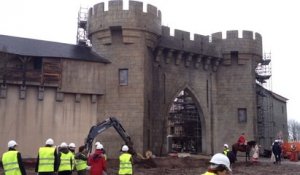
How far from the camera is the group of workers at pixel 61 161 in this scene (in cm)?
772

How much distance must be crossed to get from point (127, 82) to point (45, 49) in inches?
197

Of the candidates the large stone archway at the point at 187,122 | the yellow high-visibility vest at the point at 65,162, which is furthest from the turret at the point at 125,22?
the yellow high-visibility vest at the point at 65,162

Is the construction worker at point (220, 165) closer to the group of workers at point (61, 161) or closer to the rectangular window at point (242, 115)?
the group of workers at point (61, 161)

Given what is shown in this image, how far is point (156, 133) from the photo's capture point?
80.3 ft

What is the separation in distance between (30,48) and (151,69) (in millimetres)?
7090

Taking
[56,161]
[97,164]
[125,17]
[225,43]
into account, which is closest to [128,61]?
[125,17]

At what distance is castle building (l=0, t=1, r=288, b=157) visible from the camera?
21.2 metres

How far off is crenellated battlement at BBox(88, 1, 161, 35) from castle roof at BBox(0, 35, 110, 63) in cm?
160

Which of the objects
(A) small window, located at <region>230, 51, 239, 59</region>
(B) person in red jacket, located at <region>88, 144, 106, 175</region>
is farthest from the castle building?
(B) person in red jacket, located at <region>88, 144, 106, 175</region>

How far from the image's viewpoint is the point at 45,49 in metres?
22.8

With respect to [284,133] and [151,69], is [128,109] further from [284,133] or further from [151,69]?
[284,133]

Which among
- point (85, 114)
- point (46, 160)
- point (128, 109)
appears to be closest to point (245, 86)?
point (128, 109)

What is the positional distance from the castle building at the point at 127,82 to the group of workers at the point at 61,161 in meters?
11.2

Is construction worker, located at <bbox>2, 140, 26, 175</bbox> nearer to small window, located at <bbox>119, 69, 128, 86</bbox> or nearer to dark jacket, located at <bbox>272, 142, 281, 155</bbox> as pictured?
small window, located at <bbox>119, 69, 128, 86</bbox>
